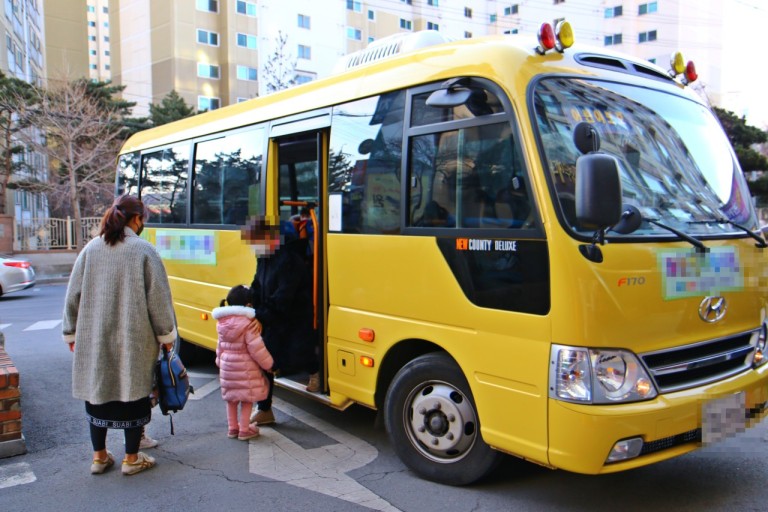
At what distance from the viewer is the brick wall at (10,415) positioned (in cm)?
443

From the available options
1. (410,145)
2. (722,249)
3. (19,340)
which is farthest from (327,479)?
(19,340)

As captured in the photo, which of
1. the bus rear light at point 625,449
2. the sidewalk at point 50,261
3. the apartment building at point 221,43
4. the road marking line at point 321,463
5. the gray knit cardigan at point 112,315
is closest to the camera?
the bus rear light at point 625,449

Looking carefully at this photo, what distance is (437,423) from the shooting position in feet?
12.6

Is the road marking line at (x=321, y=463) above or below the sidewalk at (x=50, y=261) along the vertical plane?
below

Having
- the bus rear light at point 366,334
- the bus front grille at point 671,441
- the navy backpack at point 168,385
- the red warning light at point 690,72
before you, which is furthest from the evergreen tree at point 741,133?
the navy backpack at point 168,385

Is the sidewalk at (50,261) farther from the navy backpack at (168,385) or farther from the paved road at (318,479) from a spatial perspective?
the navy backpack at (168,385)

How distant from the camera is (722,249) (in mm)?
3578

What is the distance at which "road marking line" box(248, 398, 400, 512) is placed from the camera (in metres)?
3.87

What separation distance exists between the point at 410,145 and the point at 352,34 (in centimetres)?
4714

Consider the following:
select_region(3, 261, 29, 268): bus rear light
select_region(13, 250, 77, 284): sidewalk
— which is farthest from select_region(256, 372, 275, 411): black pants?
select_region(13, 250, 77, 284): sidewalk

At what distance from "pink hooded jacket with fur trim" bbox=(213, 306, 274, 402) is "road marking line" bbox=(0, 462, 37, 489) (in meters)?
1.42

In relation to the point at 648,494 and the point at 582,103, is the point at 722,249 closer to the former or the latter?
the point at 582,103

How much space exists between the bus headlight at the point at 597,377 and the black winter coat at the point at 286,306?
7.95 feet

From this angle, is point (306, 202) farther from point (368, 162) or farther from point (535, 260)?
point (535, 260)
